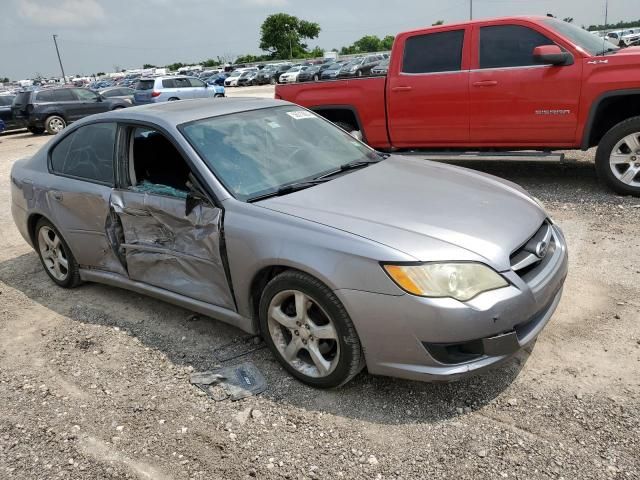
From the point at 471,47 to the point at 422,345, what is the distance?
5.01 metres

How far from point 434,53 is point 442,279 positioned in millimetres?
5011

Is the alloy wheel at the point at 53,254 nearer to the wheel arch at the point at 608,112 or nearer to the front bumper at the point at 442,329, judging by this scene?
the front bumper at the point at 442,329

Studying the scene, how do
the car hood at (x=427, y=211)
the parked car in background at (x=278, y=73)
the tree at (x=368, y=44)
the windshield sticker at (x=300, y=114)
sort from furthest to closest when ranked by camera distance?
1. the tree at (x=368, y=44)
2. the parked car in background at (x=278, y=73)
3. the windshield sticker at (x=300, y=114)
4. the car hood at (x=427, y=211)

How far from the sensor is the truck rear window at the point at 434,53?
22.0ft

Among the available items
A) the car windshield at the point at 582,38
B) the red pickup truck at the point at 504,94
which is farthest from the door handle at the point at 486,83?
the car windshield at the point at 582,38

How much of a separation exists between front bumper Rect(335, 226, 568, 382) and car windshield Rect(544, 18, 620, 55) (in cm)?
446

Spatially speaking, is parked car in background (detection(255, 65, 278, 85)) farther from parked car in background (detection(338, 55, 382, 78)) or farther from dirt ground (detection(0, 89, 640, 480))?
dirt ground (detection(0, 89, 640, 480))

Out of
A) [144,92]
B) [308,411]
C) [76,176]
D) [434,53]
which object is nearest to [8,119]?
[144,92]

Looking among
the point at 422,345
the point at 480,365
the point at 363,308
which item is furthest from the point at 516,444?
the point at 363,308

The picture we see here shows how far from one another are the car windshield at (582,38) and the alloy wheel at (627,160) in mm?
1072

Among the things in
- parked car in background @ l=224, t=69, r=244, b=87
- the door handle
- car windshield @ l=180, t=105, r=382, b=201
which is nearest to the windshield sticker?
car windshield @ l=180, t=105, r=382, b=201

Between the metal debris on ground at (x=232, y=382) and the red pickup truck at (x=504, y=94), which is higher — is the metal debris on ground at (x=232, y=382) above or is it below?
below

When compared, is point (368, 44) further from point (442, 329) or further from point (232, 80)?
point (442, 329)

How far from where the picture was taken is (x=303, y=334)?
3072 mm
